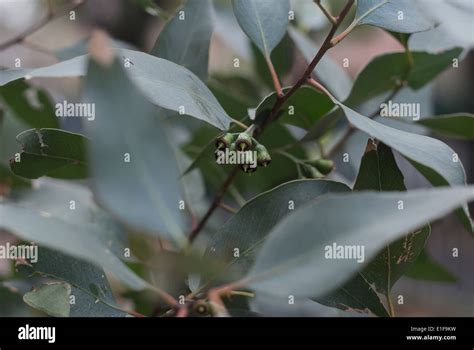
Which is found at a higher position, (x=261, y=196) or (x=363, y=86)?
(x=363, y=86)

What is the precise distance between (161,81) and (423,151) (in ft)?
0.76

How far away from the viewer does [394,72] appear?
861mm

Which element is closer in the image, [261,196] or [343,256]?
[343,256]

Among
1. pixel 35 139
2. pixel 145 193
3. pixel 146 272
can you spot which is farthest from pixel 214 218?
pixel 145 193

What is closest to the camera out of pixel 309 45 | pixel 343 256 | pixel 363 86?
pixel 343 256

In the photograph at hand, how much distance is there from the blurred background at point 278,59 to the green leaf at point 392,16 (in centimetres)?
12

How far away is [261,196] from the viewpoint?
61 cm

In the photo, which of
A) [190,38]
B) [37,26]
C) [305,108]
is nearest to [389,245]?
[305,108]

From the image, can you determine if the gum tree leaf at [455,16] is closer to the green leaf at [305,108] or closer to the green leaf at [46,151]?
the green leaf at [305,108]

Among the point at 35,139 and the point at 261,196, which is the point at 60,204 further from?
the point at 261,196

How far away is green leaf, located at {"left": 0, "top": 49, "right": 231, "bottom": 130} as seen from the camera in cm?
54

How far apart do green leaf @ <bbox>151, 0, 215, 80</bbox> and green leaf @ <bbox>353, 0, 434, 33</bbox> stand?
0.21 meters

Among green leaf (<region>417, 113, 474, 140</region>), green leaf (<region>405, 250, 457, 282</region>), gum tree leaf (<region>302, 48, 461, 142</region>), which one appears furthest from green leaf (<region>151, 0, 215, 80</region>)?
green leaf (<region>405, 250, 457, 282</region>)
